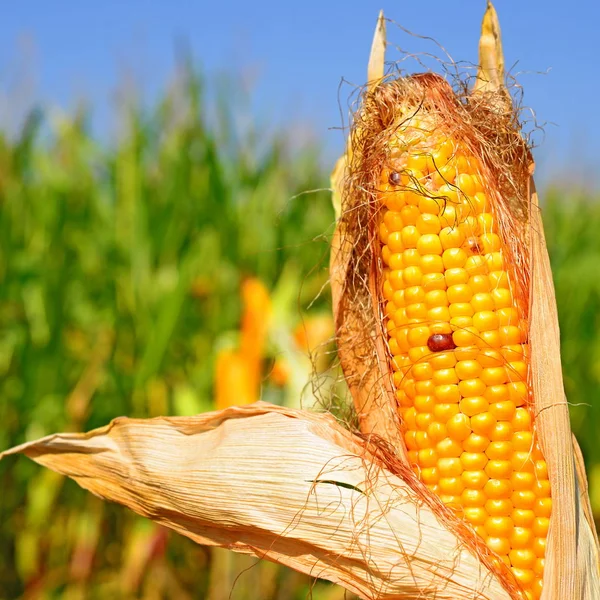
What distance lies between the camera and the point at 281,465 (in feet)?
4.53

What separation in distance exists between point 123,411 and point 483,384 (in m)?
3.40

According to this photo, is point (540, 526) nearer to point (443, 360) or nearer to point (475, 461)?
point (475, 461)

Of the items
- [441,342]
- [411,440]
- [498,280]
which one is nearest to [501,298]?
[498,280]

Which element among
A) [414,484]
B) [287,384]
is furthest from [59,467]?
[287,384]

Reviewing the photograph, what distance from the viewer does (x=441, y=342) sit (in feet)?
4.37

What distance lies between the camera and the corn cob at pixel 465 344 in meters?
1.31

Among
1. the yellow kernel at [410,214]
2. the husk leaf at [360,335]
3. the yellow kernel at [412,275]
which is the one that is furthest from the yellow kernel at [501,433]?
the yellow kernel at [410,214]

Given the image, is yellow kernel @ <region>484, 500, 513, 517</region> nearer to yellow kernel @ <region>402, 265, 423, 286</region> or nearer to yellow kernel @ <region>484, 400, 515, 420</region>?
yellow kernel @ <region>484, 400, 515, 420</region>

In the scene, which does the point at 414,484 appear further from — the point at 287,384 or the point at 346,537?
the point at 287,384

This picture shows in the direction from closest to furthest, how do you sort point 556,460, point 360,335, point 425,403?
1. point 556,460
2. point 425,403
3. point 360,335

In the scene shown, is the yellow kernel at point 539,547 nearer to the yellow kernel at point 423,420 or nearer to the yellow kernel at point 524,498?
the yellow kernel at point 524,498

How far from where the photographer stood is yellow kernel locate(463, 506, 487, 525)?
4.31 ft

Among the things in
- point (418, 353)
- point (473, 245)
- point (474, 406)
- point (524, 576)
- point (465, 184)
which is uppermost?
point (465, 184)

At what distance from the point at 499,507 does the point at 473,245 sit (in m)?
0.51
